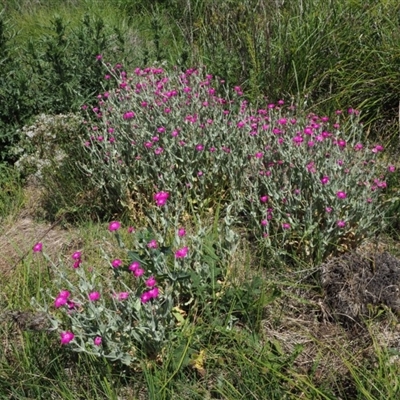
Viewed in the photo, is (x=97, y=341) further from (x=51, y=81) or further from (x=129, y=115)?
(x=51, y=81)

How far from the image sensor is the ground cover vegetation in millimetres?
2520

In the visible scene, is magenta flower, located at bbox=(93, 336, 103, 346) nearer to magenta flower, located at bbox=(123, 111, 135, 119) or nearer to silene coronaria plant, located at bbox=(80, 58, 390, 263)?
silene coronaria plant, located at bbox=(80, 58, 390, 263)

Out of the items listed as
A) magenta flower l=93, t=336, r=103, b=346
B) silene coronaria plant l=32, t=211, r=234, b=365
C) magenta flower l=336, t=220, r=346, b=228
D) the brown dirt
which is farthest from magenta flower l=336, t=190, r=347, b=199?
the brown dirt

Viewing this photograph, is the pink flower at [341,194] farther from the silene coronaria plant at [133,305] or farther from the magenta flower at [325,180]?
the silene coronaria plant at [133,305]

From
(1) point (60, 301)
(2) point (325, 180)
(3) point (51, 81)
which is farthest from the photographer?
(3) point (51, 81)

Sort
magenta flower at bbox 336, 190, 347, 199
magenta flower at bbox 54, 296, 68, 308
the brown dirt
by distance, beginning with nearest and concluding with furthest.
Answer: magenta flower at bbox 54, 296, 68, 308 < magenta flower at bbox 336, 190, 347, 199 < the brown dirt

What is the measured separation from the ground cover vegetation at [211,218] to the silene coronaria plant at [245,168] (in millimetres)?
17

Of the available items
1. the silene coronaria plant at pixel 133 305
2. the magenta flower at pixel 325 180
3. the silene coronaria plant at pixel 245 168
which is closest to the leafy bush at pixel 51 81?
the silene coronaria plant at pixel 245 168

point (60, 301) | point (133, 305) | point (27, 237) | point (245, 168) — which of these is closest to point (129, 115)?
point (245, 168)

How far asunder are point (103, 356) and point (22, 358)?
1.63 ft

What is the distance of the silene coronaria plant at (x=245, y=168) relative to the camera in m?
3.22

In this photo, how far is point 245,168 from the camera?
3.68m

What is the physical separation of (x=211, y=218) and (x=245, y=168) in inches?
14.7

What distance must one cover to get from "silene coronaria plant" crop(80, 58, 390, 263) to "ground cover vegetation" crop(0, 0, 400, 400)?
0.06 ft
